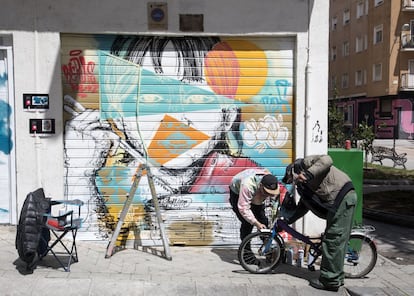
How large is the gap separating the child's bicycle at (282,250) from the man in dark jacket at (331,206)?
0.42 meters

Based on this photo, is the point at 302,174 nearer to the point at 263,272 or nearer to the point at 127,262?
the point at 263,272

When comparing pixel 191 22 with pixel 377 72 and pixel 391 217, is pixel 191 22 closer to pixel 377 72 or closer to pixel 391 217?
pixel 391 217

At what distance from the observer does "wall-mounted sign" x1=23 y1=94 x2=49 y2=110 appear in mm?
6344

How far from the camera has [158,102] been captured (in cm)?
657

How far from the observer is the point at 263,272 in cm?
562

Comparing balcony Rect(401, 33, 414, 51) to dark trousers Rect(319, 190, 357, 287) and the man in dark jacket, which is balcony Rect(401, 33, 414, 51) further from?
dark trousers Rect(319, 190, 357, 287)

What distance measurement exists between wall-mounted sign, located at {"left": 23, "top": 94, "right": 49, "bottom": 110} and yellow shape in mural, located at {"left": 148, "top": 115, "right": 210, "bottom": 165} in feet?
5.28

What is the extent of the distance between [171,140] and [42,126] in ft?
6.00

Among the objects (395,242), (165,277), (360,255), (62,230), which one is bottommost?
(395,242)

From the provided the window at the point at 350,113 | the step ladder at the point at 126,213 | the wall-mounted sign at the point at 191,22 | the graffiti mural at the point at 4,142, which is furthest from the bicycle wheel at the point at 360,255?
the window at the point at 350,113

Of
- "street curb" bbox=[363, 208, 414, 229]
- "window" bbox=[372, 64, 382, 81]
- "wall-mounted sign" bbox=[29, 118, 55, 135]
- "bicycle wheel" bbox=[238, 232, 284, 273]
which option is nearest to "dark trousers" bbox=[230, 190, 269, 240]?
"bicycle wheel" bbox=[238, 232, 284, 273]

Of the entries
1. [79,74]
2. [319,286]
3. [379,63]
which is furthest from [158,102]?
Answer: [379,63]

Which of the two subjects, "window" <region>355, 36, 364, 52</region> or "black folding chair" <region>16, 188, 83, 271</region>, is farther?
"window" <region>355, 36, 364, 52</region>

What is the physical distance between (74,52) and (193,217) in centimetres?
293
